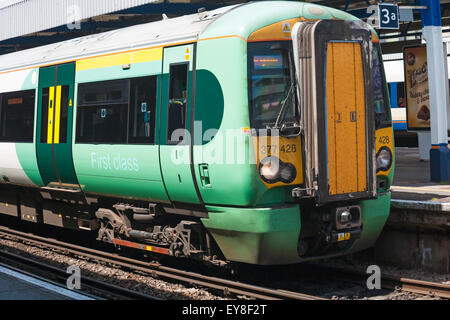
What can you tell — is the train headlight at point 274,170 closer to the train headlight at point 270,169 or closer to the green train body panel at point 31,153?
the train headlight at point 270,169

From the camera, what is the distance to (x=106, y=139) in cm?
864

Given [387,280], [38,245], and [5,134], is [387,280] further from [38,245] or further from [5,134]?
[5,134]

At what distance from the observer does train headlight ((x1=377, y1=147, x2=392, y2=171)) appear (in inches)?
310

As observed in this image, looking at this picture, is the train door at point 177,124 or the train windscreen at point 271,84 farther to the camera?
the train door at point 177,124

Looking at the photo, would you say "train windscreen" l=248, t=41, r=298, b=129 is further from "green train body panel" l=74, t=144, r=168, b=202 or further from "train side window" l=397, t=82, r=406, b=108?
"train side window" l=397, t=82, r=406, b=108

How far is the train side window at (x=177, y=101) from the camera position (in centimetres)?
747

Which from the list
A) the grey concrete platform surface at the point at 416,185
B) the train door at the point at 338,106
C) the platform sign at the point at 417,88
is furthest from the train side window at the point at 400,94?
the train door at the point at 338,106

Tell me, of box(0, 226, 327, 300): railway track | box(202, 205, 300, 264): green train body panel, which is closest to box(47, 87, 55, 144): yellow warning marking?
box(0, 226, 327, 300): railway track

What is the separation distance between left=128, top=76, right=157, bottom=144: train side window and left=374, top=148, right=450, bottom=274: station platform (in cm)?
339

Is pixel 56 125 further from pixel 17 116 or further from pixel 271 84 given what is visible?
pixel 271 84

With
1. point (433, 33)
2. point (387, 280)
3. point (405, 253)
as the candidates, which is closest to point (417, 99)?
point (433, 33)

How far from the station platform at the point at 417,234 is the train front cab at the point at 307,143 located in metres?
1.12

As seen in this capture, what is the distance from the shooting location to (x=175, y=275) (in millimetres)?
8242

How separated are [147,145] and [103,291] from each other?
1858 millimetres
